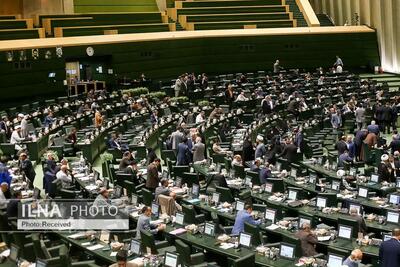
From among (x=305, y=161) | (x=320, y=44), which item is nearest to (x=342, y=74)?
(x=320, y=44)

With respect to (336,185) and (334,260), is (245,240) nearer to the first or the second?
(334,260)

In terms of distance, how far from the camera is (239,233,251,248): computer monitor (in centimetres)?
1298

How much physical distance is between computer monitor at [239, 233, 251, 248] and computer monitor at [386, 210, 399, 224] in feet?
9.80

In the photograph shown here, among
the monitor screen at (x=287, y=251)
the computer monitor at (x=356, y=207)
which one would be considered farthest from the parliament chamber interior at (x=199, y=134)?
the computer monitor at (x=356, y=207)

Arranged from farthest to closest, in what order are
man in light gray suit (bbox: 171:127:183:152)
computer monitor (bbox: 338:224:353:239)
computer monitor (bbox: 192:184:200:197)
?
1. man in light gray suit (bbox: 171:127:183:152)
2. computer monitor (bbox: 192:184:200:197)
3. computer monitor (bbox: 338:224:353:239)

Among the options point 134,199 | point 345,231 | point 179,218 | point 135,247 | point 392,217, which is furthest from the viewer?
point 134,199

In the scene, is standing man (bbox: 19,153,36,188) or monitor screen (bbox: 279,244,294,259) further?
standing man (bbox: 19,153,36,188)

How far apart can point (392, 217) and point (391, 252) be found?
8.22ft

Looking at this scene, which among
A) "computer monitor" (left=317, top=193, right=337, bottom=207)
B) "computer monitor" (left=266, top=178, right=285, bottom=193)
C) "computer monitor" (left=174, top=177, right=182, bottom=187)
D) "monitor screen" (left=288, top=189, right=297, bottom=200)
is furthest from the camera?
"computer monitor" (left=174, top=177, right=182, bottom=187)

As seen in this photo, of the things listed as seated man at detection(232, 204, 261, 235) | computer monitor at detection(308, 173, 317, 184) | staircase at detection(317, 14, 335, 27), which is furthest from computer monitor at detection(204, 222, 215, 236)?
staircase at detection(317, 14, 335, 27)

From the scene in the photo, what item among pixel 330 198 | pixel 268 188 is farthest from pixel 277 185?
pixel 330 198

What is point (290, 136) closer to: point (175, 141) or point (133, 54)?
point (175, 141)

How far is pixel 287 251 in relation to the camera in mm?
12297

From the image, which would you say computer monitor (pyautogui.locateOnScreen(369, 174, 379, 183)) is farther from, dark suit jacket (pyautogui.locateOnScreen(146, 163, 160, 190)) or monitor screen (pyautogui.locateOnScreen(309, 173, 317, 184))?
dark suit jacket (pyautogui.locateOnScreen(146, 163, 160, 190))
